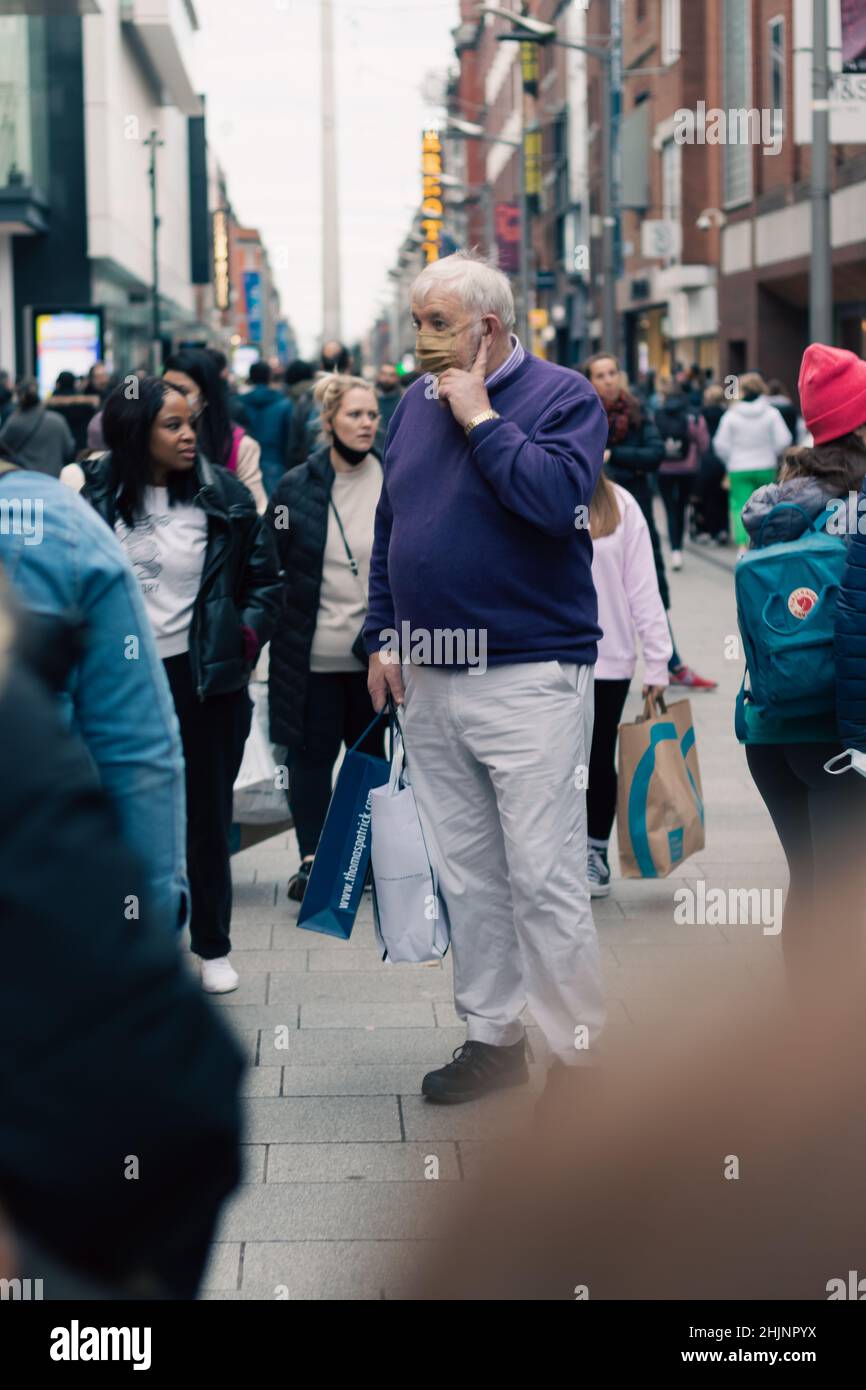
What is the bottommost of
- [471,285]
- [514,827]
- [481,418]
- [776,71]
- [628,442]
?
[514,827]

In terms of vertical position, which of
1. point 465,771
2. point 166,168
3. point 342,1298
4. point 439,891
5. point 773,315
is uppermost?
point 166,168

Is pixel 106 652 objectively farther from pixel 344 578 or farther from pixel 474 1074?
pixel 344 578

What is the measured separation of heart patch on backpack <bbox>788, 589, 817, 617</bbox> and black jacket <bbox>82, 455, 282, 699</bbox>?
1.73 meters

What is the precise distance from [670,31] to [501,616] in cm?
3603

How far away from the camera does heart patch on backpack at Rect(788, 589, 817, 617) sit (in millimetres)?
5004

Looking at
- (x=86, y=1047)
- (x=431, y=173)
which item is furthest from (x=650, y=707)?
(x=431, y=173)

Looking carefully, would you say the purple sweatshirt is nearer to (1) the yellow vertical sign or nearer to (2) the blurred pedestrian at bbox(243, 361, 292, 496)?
(2) the blurred pedestrian at bbox(243, 361, 292, 496)

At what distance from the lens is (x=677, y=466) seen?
20406 mm

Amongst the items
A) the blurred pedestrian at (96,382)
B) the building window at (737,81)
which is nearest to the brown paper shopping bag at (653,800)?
the blurred pedestrian at (96,382)

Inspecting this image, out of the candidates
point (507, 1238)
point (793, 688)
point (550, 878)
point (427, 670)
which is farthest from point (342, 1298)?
point (793, 688)

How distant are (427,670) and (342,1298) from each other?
1.56 meters

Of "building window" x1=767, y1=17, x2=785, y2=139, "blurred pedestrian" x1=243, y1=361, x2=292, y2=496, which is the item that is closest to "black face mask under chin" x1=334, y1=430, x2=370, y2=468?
"blurred pedestrian" x1=243, y1=361, x2=292, y2=496
